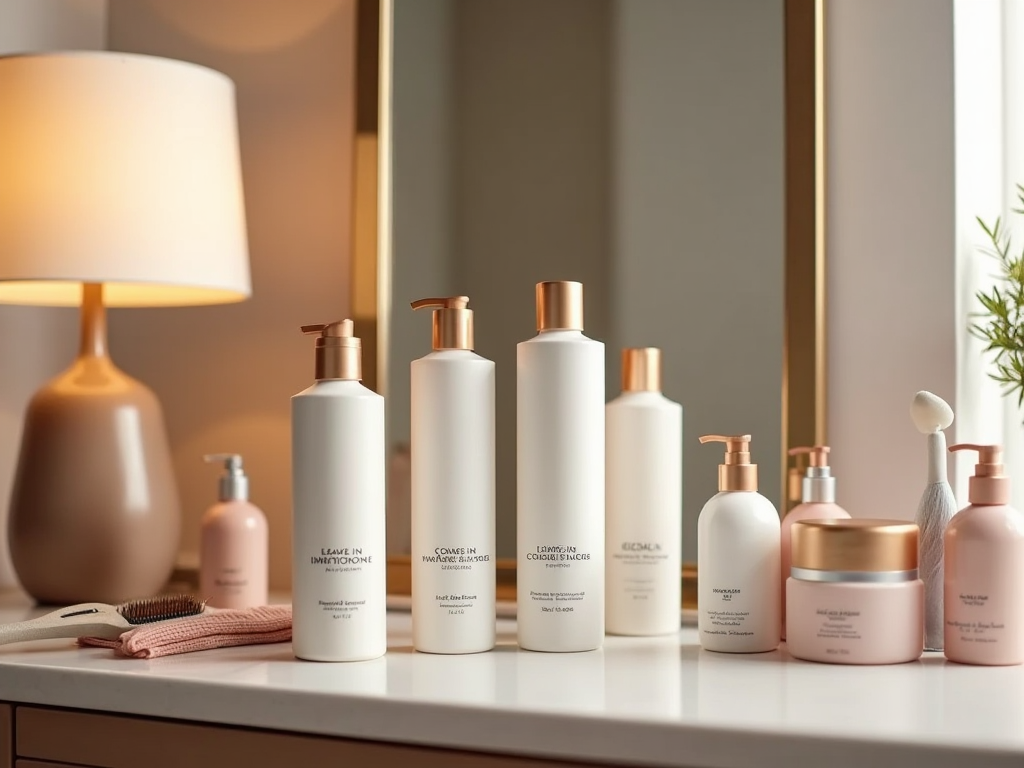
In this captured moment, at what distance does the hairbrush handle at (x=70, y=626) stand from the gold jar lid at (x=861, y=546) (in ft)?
1.75

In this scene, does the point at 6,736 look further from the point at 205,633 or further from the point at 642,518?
the point at 642,518

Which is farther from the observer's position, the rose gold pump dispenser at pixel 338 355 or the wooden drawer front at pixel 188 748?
the rose gold pump dispenser at pixel 338 355

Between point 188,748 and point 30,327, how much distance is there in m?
0.76

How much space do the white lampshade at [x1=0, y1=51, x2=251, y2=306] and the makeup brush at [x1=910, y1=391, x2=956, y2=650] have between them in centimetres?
68

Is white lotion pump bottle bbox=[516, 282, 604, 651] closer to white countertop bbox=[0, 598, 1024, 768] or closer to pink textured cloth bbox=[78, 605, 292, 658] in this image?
white countertop bbox=[0, 598, 1024, 768]

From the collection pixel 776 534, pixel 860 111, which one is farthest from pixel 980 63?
pixel 776 534

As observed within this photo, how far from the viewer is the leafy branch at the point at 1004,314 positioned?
0.99 meters

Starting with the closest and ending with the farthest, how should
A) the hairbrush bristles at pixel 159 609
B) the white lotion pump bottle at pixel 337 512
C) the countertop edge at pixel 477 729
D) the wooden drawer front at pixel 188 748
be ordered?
the countertop edge at pixel 477 729 < the wooden drawer front at pixel 188 748 < the white lotion pump bottle at pixel 337 512 < the hairbrush bristles at pixel 159 609

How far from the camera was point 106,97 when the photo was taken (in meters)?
1.11

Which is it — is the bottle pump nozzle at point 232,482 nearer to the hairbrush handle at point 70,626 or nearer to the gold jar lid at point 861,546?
the hairbrush handle at point 70,626

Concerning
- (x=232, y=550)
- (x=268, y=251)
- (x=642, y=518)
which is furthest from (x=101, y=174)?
(x=642, y=518)

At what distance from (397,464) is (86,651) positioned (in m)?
0.39

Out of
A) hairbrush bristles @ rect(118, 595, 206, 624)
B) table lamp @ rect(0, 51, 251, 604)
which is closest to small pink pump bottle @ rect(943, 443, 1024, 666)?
hairbrush bristles @ rect(118, 595, 206, 624)

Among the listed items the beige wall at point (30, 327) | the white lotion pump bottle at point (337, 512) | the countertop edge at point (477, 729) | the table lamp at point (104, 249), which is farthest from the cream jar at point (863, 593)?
the beige wall at point (30, 327)
